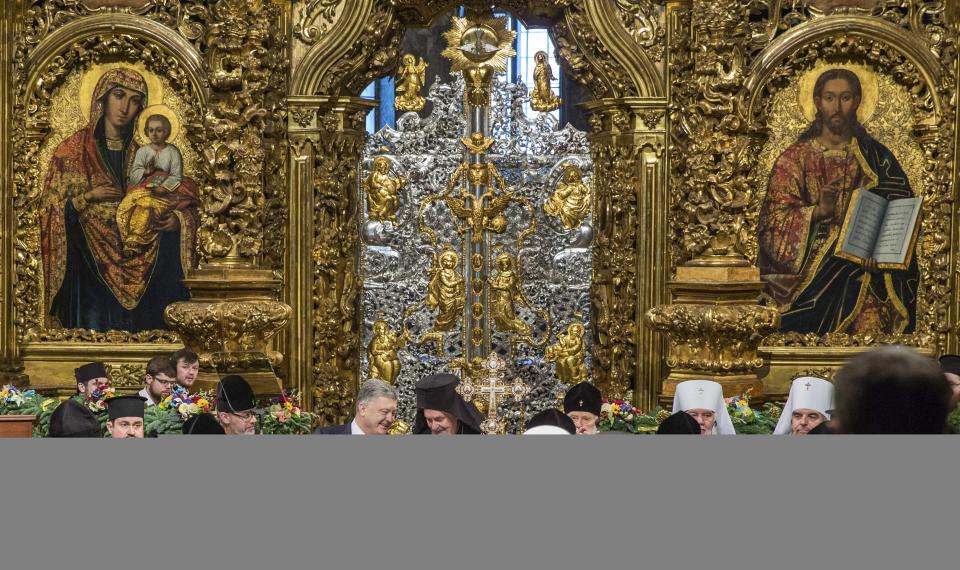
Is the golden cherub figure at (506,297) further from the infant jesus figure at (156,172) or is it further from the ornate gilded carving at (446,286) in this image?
the infant jesus figure at (156,172)

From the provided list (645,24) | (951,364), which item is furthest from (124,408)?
(951,364)

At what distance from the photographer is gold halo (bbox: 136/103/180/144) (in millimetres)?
11859

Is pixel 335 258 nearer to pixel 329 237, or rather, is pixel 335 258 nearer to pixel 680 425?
pixel 329 237

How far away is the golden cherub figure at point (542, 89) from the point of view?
12.2 m

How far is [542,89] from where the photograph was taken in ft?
40.1

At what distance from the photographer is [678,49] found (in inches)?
454

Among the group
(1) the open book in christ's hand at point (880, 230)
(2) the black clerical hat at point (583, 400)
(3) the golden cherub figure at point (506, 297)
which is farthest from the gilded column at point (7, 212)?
(1) the open book in christ's hand at point (880, 230)

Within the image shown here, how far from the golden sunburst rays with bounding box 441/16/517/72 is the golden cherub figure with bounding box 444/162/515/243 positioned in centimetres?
90

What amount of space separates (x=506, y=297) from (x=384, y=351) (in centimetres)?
121

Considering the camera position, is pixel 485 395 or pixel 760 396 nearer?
pixel 760 396

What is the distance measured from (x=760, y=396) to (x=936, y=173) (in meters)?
2.52

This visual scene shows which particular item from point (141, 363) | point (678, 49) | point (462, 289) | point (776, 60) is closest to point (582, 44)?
point (678, 49)

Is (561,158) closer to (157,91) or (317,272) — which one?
(317,272)

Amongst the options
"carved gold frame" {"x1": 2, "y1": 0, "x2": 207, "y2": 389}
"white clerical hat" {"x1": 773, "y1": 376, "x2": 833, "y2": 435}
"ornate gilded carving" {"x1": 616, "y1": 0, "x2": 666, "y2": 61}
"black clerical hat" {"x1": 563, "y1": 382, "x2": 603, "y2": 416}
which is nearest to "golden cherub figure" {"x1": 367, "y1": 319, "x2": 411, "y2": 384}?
"carved gold frame" {"x1": 2, "y1": 0, "x2": 207, "y2": 389}
